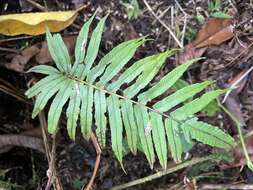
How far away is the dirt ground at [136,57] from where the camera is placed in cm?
259

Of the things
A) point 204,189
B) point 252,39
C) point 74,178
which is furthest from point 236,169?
point 74,178

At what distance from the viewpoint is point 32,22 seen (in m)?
2.37

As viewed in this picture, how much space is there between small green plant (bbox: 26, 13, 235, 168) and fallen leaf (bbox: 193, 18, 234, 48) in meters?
0.48

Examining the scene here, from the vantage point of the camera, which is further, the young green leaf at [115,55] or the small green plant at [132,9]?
the small green plant at [132,9]

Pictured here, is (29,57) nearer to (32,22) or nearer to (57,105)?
(32,22)

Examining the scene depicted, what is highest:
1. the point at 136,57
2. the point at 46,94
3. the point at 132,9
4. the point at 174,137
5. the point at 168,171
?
the point at 132,9

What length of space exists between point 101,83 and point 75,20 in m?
0.57

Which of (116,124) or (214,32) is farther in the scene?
(214,32)

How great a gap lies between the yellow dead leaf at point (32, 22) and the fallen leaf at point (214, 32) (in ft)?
2.40

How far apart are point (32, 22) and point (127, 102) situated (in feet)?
2.11

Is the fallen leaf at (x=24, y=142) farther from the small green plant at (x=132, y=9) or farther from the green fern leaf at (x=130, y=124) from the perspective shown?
the small green plant at (x=132, y=9)

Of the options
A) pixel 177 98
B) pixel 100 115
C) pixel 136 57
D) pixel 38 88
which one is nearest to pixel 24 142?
pixel 38 88

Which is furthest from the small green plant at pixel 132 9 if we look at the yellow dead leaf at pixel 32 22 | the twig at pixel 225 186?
the twig at pixel 225 186

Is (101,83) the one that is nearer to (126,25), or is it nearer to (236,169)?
(126,25)
